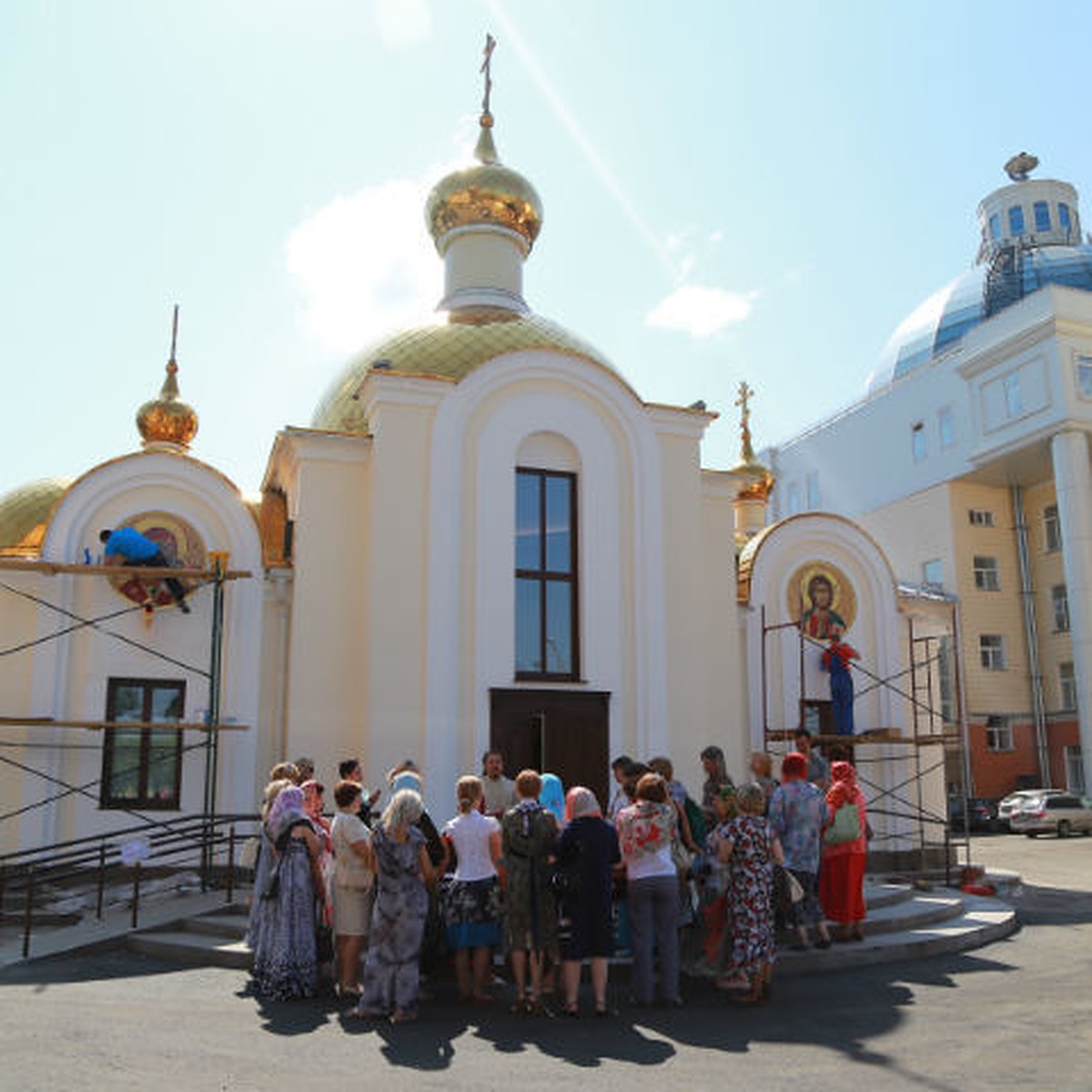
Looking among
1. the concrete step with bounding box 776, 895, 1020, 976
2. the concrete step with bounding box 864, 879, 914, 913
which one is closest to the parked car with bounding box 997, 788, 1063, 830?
the concrete step with bounding box 864, 879, 914, 913

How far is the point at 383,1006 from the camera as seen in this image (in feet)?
23.9

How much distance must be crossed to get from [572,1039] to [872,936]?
4322mm

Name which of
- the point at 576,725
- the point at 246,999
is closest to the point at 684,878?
the point at 246,999

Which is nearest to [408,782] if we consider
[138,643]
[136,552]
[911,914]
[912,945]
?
[912,945]

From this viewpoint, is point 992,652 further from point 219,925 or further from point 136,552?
point 219,925

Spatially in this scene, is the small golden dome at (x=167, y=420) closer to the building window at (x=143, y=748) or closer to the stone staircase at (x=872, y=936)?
the building window at (x=143, y=748)

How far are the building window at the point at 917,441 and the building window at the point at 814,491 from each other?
16.5 feet

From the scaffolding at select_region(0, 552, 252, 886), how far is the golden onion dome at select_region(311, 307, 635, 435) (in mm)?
3842

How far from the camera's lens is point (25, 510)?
1614 centimetres

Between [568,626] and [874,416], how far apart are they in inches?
1106

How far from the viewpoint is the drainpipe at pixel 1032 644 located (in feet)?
111

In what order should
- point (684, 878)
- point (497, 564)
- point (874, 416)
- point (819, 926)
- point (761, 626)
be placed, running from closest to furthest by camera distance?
point (684, 878)
point (819, 926)
point (497, 564)
point (761, 626)
point (874, 416)

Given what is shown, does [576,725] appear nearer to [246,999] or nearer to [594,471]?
[594,471]

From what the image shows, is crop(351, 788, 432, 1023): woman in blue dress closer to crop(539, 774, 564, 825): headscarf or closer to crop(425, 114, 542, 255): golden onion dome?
crop(539, 774, 564, 825): headscarf
